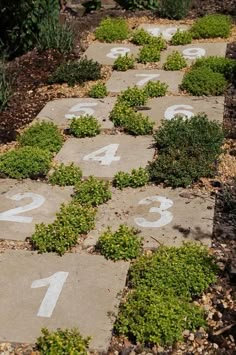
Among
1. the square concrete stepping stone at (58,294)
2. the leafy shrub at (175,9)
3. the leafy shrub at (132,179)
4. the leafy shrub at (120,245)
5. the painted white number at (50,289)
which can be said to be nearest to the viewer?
the square concrete stepping stone at (58,294)

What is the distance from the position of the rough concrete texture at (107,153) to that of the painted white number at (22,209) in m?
0.52

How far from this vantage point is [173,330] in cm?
391

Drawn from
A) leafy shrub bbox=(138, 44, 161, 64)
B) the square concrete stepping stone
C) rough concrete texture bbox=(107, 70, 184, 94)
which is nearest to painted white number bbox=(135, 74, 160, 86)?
rough concrete texture bbox=(107, 70, 184, 94)

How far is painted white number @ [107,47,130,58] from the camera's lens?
27.9ft

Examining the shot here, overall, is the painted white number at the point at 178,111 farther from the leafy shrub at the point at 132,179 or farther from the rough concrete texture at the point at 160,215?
the rough concrete texture at the point at 160,215

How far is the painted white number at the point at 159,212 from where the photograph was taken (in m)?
4.95

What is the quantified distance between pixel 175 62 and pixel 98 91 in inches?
48.6

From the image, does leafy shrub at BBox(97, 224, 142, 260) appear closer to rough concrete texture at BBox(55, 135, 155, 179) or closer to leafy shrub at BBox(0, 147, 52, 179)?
rough concrete texture at BBox(55, 135, 155, 179)

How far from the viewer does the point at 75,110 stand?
22.7 feet

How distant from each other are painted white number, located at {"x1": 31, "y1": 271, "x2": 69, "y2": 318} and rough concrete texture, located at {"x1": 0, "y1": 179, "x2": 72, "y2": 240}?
0.56 m

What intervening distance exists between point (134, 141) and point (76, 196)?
1154mm

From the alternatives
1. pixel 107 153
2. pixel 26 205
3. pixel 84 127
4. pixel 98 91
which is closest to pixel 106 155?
pixel 107 153

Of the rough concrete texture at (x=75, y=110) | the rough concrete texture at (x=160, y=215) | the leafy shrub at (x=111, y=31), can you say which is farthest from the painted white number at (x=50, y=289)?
the leafy shrub at (x=111, y=31)

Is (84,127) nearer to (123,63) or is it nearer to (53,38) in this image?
(123,63)
